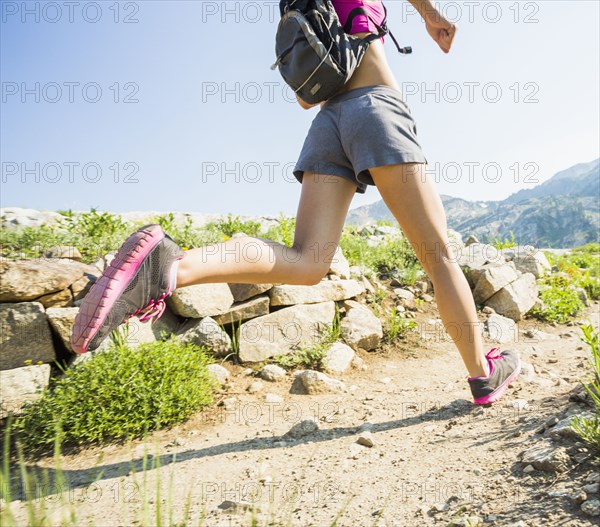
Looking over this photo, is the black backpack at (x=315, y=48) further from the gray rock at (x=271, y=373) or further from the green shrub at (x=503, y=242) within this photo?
the green shrub at (x=503, y=242)

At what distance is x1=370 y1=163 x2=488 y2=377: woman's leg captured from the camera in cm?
193

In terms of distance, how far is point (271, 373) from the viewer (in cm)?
313

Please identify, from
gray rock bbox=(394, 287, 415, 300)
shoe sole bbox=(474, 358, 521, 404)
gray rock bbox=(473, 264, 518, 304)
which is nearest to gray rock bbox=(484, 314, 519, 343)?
gray rock bbox=(473, 264, 518, 304)

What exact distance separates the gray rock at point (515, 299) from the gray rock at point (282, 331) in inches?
85.2

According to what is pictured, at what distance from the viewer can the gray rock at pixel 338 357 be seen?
10.8 ft

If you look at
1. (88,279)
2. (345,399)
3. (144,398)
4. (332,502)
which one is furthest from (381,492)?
(88,279)

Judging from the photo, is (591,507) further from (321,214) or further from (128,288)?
(128,288)

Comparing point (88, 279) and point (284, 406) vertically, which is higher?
point (88, 279)

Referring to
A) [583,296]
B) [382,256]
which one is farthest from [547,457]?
[583,296]

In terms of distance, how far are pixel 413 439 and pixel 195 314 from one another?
1.91m

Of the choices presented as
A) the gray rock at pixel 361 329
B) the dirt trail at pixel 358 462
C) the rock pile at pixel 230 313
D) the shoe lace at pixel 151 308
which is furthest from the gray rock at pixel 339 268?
the shoe lace at pixel 151 308

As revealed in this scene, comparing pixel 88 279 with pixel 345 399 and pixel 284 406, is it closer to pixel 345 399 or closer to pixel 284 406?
pixel 284 406

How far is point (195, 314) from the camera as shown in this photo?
10.9 feet

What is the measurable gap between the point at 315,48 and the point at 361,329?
2.48m
